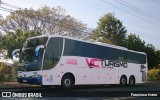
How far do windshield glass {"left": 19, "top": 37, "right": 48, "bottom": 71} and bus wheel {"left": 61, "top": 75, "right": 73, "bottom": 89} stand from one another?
2.13 m

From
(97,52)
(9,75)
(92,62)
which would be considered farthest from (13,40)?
(92,62)

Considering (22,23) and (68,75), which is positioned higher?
(22,23)

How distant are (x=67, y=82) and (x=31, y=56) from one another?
9.68 ft

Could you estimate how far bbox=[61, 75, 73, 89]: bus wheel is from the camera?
20.7m

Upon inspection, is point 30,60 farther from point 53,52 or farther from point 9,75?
point 9,75

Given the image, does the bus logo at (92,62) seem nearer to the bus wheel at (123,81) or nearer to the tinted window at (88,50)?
the tinted window at (88,50)

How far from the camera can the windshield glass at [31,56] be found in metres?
19.6

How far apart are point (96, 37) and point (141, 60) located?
97.5ft

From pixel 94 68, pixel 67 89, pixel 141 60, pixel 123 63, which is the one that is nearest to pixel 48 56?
pixel 67 89

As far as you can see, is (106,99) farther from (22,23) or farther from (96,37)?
(96,37)

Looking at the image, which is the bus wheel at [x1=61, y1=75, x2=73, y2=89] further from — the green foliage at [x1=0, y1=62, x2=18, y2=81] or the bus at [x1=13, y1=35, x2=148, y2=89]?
the green foliage at [x1=0, y1=62, x2=18, y2=81]

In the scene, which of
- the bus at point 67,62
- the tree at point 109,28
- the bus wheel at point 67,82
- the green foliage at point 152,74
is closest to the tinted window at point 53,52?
the bus at point 67,62

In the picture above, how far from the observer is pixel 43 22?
5309cm

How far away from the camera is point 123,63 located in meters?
27.9
